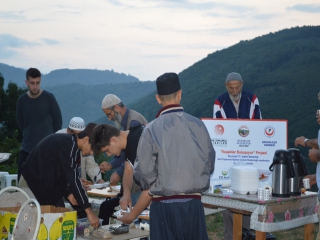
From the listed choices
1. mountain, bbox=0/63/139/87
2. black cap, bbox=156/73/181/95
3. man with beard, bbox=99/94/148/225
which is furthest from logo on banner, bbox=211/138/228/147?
mountain, bbox=0/63/139/87

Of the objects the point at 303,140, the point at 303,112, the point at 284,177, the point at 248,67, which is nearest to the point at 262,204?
the point at 284,177

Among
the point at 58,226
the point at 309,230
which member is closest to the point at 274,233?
the point at 309,230

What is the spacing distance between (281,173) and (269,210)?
35cm

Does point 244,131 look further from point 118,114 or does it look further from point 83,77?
point 83,77

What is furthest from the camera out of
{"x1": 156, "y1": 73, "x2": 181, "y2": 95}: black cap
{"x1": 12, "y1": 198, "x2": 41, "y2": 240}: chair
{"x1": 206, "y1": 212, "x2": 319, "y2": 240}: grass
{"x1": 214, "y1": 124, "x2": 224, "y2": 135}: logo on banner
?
{"x1": 206, "y1": 212, "x2": 319, "y2": 240}: grass

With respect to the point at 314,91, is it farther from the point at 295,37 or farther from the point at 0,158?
the point at 0,158

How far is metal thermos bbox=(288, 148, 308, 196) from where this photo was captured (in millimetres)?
4246

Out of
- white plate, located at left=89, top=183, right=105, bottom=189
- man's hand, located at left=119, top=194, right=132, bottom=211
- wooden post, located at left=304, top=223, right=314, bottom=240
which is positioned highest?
man's hand, located at left=119, top=194, right=132, bottom=211

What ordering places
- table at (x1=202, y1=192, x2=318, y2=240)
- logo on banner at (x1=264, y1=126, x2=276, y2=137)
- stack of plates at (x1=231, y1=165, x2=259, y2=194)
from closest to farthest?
table at (x1=202, y1=192, x2=318, y2=240), stack of plates at (x1=231, y1=165, x2=259, y2=194), logo on banner at (x1=264, y1=126, x2=276, y2=137)

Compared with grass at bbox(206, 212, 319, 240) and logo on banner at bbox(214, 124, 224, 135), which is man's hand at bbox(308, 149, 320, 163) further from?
grass at bbox(206, 212, 319, 240)

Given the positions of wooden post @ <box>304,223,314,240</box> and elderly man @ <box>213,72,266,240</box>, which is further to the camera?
elderly man @ <box>213,72,266,240</box>

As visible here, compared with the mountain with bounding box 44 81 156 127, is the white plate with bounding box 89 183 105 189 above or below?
below

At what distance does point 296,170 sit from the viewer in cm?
426

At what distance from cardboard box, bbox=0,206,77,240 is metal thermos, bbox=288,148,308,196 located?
1.94 meters
